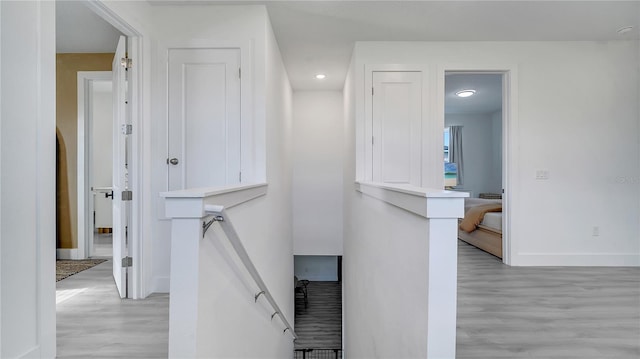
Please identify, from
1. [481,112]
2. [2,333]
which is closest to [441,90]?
[2,333]

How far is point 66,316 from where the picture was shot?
2092mm

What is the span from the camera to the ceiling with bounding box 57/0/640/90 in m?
2.73

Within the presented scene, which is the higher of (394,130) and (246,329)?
(394,130)

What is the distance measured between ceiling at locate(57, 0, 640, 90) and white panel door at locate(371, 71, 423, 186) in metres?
0.61

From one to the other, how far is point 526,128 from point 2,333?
450 centimetres

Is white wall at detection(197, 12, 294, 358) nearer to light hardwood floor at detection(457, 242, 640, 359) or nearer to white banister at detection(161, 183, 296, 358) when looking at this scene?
white banister at detection(161, 183, 296, 358)

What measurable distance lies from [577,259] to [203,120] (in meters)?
→ 4.25

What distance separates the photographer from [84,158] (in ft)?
12.5

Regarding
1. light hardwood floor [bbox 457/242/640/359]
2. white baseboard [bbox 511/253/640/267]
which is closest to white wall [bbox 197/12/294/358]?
light hardwood floor [bbox 457/242/640/359]

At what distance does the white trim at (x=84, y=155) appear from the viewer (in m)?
3.78

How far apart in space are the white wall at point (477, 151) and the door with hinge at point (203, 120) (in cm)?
691

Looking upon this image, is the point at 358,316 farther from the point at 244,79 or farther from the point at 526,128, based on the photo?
the point at 526,128

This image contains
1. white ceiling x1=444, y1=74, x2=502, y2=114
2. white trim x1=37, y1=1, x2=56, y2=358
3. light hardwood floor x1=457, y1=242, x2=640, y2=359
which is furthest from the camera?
white ceiling x1=444, y1=74, x2=502, y2=114

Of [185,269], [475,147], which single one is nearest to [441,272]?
[185,269]
